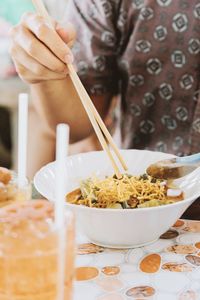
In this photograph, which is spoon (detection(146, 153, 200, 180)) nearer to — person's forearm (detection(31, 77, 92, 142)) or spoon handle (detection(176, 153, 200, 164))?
spoon handle (detection(176, 153, 200, 164))

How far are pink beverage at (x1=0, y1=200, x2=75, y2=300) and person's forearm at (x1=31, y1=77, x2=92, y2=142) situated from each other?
0.75 m

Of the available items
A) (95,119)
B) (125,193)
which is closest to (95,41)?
(95,119)

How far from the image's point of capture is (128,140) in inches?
61.2

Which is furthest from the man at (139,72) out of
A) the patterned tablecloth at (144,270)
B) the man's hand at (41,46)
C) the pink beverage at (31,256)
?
the pink beverage at (31,256)

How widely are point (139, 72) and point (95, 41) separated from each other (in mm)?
135

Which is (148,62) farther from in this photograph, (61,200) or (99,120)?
(61,200)

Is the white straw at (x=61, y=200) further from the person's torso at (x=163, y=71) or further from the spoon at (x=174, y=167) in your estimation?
the person's torso at (x=163, y=71)

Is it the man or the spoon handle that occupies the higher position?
the man

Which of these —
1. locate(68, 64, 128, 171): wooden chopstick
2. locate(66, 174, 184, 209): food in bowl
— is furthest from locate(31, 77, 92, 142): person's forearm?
locate(66, 174, 184, 209): food in bowl

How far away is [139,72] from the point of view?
1475 mm

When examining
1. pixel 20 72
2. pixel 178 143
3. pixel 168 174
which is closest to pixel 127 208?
pixel 168 174

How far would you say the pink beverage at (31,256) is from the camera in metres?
0.62

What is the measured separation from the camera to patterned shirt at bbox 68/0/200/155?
142cm

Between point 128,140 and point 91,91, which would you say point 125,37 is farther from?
point 128,140
